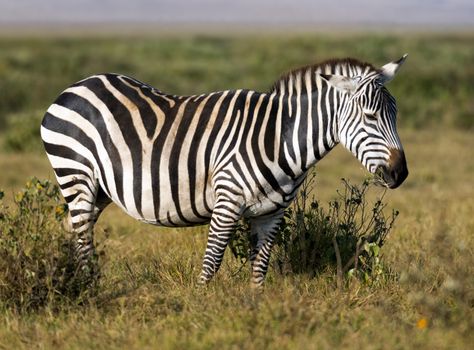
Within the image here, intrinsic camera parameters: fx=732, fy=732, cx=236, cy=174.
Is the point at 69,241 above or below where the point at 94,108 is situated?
below

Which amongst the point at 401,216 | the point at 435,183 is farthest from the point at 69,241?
the point at 435,183

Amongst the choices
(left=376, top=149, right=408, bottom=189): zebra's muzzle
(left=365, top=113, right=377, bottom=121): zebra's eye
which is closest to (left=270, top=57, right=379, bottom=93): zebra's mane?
(left=365, top=113, right=377, bottom=121): zebra's eye

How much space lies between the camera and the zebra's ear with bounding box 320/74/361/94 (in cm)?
528

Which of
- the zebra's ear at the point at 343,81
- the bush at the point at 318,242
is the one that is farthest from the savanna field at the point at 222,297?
the zebra's ear at the point at 343,81

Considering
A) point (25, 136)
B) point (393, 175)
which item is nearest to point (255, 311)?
point (393, 175)

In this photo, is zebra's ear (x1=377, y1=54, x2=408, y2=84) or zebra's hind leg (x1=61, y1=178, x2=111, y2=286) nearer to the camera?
zebra's ear (x1=377, y1=54, x2=408, y2=84)

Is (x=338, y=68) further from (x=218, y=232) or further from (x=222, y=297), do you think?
(x=222, y=297)

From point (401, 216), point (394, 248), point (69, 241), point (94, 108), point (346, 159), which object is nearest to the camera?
point (69, 241)

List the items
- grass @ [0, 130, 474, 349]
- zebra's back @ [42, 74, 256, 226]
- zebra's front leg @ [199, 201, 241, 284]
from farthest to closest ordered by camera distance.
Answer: zebra's back @ [42, 74, 256, 226] < zebra's front leg @ [199, 201, 241, 284] < grass @ [0, 130, 474, 349]

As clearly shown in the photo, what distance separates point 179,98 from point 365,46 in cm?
3290

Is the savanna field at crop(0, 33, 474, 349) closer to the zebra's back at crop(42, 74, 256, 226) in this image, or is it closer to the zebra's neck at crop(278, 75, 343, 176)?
the zebra's back at crop(42, 74, 256, 226)

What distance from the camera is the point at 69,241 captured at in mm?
5410

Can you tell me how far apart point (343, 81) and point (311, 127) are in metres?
0.43

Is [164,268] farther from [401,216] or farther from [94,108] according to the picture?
[401,216]
